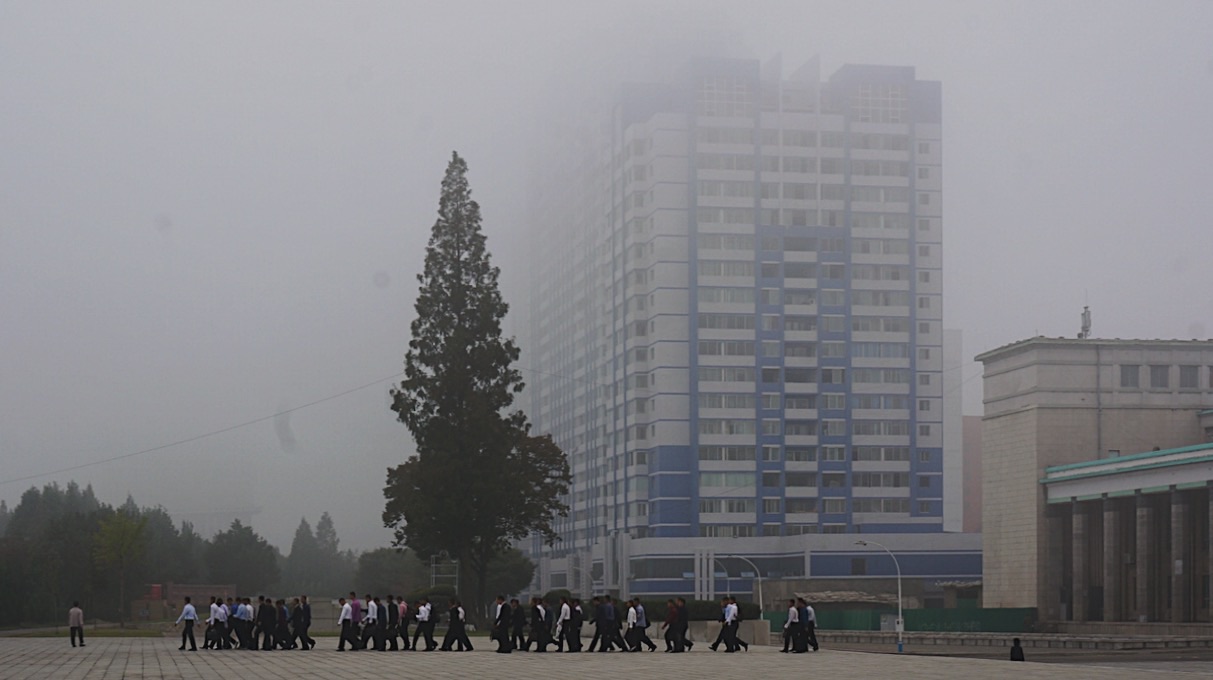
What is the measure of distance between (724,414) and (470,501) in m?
65.7

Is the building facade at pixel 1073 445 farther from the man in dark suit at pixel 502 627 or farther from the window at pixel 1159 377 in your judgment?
the man in dark suit at pixel 502 627

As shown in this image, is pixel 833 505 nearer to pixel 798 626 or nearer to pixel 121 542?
pixel 121 542

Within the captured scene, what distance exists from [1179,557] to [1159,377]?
16.8m

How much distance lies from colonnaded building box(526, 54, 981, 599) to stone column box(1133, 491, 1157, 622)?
1860 inches

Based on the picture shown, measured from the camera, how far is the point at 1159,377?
9281 cm

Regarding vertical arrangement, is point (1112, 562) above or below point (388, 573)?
above

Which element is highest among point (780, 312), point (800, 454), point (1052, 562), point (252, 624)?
point (780, 312)

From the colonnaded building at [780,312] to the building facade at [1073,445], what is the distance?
1423 inches

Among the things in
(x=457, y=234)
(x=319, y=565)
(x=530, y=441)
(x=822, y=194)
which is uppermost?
(x=822, y=194)

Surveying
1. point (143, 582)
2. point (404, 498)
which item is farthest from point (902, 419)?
point (404, 498)

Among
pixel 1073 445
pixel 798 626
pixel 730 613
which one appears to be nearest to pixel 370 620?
pixel 730 613

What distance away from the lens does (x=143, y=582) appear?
384ft

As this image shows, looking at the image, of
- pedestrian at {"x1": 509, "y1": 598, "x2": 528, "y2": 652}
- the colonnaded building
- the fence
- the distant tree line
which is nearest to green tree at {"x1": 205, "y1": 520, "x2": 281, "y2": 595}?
the distant tree line

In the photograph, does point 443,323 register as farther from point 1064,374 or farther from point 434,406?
point 1064,374
